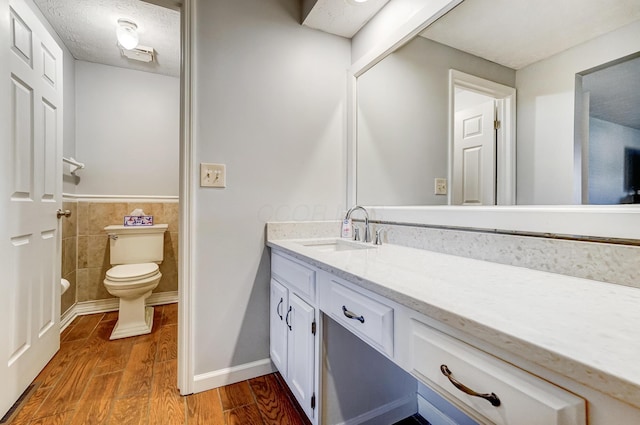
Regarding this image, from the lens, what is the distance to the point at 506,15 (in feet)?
3.45

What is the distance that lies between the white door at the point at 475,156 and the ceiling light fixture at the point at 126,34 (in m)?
2.26

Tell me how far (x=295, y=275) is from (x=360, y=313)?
51 centimetres

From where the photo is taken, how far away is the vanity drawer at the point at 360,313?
0.76 m

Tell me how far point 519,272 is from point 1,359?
2.11 m

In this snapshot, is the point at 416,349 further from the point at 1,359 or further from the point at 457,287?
the point at 1,359

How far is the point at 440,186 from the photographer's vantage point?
1.37 metres

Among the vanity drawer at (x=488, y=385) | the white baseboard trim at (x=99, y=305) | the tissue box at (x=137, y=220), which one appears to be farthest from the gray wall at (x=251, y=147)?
the white baseboard trim at (x=99, y=305)

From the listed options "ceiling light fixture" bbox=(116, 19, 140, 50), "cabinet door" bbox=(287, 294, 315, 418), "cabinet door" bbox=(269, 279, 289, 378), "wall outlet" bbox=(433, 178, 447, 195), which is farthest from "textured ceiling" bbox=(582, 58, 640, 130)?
"ceiling light fixture" bbox=(116, 19, 140, 50)

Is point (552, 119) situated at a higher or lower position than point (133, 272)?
higher

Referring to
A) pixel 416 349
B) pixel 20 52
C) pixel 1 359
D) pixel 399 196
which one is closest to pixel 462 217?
pixel 399 196

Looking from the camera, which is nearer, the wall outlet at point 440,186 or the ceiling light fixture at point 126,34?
the wall outlet at point 440,186

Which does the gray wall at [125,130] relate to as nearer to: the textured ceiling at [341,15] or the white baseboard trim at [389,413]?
the textured ceiling at [341,15]

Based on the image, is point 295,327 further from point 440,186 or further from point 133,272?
point 133,272

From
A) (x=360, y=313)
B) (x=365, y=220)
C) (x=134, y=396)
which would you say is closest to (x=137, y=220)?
(x=134, y=396)
